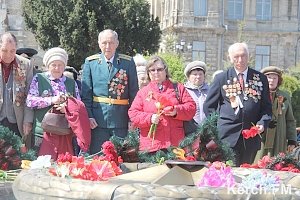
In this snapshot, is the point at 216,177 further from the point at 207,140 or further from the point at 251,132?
the point at 251,132

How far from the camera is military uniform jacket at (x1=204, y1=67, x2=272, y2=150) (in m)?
6.05

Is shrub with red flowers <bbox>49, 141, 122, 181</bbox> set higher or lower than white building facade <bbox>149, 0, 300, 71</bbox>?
lower

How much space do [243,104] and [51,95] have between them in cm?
181

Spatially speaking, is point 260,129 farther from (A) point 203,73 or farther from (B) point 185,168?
(B) point 185,168

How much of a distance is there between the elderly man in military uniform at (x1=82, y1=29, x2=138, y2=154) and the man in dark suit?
2.71 ft

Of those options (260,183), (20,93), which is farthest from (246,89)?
(260,183)

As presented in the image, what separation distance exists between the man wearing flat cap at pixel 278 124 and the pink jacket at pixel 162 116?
175 cm

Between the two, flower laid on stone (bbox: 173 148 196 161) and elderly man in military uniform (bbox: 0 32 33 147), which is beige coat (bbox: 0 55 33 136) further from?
flower laid on stone (bbox: 173 148 196 161)

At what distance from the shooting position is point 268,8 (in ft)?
163

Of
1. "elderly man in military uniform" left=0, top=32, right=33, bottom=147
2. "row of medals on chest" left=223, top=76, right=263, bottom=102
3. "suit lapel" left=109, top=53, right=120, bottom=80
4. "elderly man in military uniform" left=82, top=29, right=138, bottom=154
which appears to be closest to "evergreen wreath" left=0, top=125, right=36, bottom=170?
"elderly man in military uniform" left=0, top=32, right=33, bottom=147

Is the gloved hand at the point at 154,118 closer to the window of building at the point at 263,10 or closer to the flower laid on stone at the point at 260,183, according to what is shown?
the flower laid on stone at the point at 260,183

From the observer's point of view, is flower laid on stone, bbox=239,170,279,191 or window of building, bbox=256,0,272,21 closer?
flower laid on stone, bbox=239,170,279,191

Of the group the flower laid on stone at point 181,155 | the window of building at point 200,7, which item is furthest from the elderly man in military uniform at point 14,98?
the window of building at point 200,7

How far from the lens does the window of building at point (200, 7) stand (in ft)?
156
